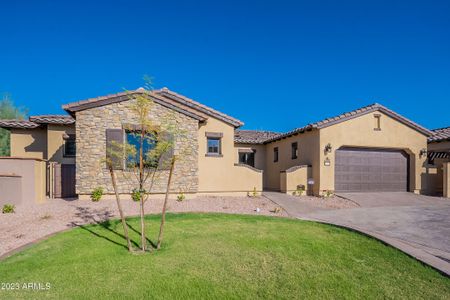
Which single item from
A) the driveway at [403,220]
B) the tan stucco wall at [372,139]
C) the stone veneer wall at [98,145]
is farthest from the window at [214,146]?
the tan stucco wall at [372,139]

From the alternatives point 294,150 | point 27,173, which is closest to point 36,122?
point 27,173

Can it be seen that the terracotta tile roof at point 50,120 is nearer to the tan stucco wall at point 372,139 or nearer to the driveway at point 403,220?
the driveway at point 403,220

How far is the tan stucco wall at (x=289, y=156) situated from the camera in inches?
625

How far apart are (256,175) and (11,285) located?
1219 cm

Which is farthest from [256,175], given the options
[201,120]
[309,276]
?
[309,276]

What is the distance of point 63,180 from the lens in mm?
13672

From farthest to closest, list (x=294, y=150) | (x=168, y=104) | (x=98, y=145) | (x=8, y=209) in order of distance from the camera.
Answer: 1. (x=294, y=150)
2. (x=168, y=104)
3. (x=98, y=145)
4. (x=8, y=209)

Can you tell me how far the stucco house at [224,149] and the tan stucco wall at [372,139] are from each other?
0.06 meters

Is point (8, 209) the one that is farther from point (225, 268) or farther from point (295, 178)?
point (295, 178)

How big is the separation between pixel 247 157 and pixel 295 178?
21.4 feet

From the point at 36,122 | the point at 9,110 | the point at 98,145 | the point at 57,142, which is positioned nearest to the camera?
the point at 98,145

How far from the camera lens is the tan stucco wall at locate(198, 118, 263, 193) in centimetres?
1473

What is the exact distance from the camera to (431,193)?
1730cm

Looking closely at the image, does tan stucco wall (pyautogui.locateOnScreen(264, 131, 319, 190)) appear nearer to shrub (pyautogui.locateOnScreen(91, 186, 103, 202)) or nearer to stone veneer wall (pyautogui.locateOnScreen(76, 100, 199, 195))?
stone veneer wall (pyautogui.locateOnScreen(76, 100, 199, 195))
